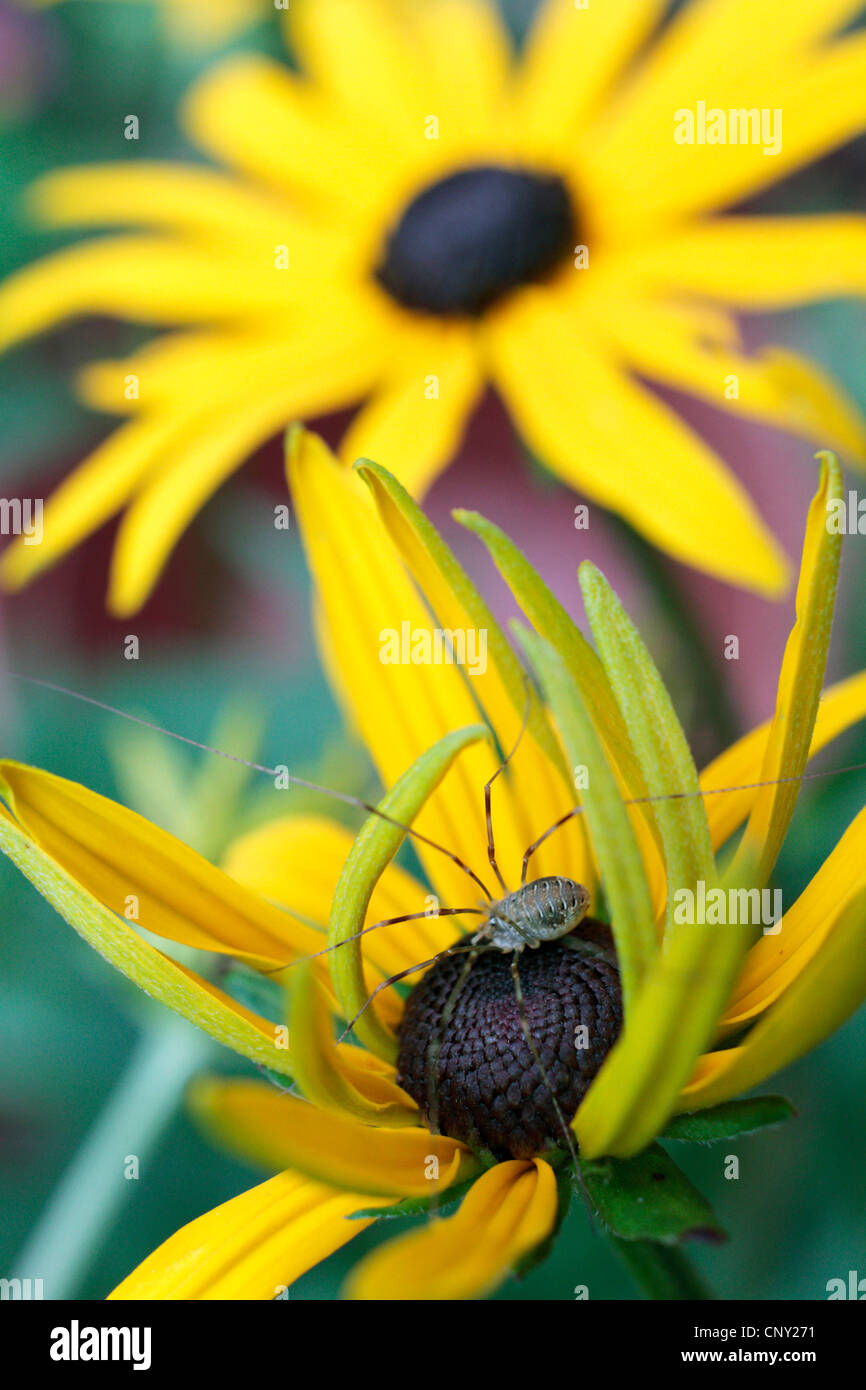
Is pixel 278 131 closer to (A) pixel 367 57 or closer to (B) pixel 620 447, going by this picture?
(A) pixel 367 57

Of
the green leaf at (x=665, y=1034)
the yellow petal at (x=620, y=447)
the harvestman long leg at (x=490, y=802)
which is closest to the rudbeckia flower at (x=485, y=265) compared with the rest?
the yellow petal at (x=620, y=447)

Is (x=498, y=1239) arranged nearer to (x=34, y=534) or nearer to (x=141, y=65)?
(x=34, y=534)

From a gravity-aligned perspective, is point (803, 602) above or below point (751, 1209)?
above

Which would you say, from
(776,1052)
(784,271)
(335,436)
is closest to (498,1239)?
(776,1052)

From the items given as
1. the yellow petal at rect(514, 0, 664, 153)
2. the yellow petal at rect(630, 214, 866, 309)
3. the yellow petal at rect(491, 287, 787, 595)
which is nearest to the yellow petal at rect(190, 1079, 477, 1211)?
the yellow petal at rect(491, 287, 787, 595)

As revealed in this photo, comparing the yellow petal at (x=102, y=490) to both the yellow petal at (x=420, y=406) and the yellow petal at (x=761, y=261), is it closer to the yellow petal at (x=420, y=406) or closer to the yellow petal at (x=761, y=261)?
the yellow petal at (x=420, y=406)

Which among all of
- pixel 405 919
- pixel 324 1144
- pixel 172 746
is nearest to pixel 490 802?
pixel 405 919
